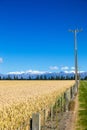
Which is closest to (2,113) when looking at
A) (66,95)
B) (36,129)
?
(36,129)

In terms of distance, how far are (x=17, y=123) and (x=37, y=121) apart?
2345mm

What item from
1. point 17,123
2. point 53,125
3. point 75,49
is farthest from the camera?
point 75,49

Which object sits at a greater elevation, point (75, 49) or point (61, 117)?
point (75, 49)

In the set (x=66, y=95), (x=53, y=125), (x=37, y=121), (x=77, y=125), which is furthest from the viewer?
(x=66, y=95)

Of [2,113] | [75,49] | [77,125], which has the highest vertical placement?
[75,49]

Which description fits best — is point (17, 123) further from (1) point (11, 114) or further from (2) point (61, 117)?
(2) point (61, 117)

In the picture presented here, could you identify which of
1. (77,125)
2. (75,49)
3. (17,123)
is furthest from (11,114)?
(75,49)

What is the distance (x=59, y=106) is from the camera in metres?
19.2

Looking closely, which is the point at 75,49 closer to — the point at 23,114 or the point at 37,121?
the point at 23,114

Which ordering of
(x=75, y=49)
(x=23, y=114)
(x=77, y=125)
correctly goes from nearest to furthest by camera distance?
(x=23, y=114) < (x=77, y=125) < (x=75, y=49)

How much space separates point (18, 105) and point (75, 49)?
139 feet

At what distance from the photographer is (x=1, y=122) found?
27.9 ft

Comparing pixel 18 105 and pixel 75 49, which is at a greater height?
pixel 75 49

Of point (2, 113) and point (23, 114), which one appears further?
point (23, 114)
